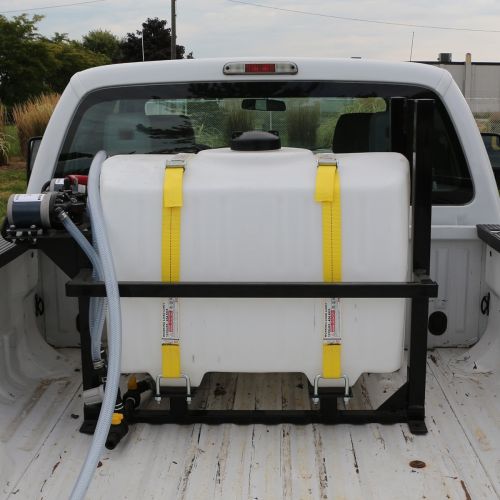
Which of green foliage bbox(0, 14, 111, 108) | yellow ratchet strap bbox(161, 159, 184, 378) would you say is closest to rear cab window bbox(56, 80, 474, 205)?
yellow ratchet strap bbox(161, 159, 184, 378)

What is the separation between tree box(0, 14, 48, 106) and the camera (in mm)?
33844

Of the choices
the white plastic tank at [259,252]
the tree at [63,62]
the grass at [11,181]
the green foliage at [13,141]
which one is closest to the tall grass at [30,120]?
the green foliage at [13,141]

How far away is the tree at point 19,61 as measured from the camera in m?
33.8

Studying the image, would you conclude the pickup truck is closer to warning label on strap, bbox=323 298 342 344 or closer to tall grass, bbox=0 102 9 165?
warning label on strap, bbox=323 298 342 344

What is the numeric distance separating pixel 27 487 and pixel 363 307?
1.18 metres

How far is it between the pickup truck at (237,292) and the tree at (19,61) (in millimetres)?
32963

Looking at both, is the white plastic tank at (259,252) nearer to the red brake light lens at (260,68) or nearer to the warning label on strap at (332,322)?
the warning label on strap at (332,322)

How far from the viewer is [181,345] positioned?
7.82 feet

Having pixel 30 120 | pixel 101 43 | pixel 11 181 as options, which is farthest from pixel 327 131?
pixel 101 43

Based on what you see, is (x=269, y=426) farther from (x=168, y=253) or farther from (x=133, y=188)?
(x=133, y=188)

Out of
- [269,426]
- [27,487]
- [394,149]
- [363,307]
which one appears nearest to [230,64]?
[394,149]

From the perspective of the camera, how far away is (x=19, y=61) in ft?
113

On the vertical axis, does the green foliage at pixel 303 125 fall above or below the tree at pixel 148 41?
below

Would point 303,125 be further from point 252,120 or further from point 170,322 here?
point 170,322
